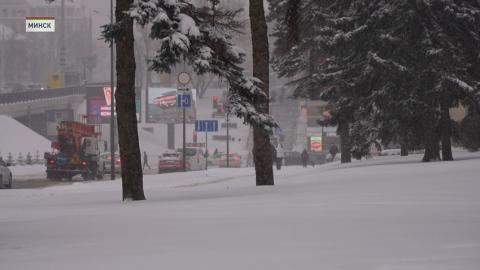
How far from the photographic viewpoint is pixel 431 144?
31.8m

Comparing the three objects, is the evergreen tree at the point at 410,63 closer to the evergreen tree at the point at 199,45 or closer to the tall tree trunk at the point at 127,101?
the evergreen tree at the point at 199,45

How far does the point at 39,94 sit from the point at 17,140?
1852 cm

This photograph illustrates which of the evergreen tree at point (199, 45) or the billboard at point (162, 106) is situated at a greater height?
the billboard at point (162, 106)

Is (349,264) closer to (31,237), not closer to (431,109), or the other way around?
(31,237)

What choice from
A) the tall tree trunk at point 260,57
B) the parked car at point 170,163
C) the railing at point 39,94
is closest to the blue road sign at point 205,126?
the parked car at point 170,163

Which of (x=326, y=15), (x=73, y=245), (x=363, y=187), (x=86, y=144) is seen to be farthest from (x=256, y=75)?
(x=86, y=144)

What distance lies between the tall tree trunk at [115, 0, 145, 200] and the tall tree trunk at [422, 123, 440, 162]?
15179 mm

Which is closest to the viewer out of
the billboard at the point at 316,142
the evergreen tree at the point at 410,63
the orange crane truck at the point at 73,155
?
the evergreen tree at the point at 410,63

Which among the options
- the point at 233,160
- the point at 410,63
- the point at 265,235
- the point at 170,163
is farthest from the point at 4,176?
the point at 233,160

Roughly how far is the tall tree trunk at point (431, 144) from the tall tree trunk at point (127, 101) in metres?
15.2

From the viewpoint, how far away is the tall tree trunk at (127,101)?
59.3 feet

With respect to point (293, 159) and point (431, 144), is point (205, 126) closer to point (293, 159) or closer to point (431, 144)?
point (431, 144)

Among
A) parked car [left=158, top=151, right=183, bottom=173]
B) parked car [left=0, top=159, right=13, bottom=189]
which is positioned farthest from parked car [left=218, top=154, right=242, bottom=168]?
parked car [left=0, top=159, right=13, bottom=189]

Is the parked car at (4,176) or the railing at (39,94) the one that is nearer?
the parked car at (4,176)
